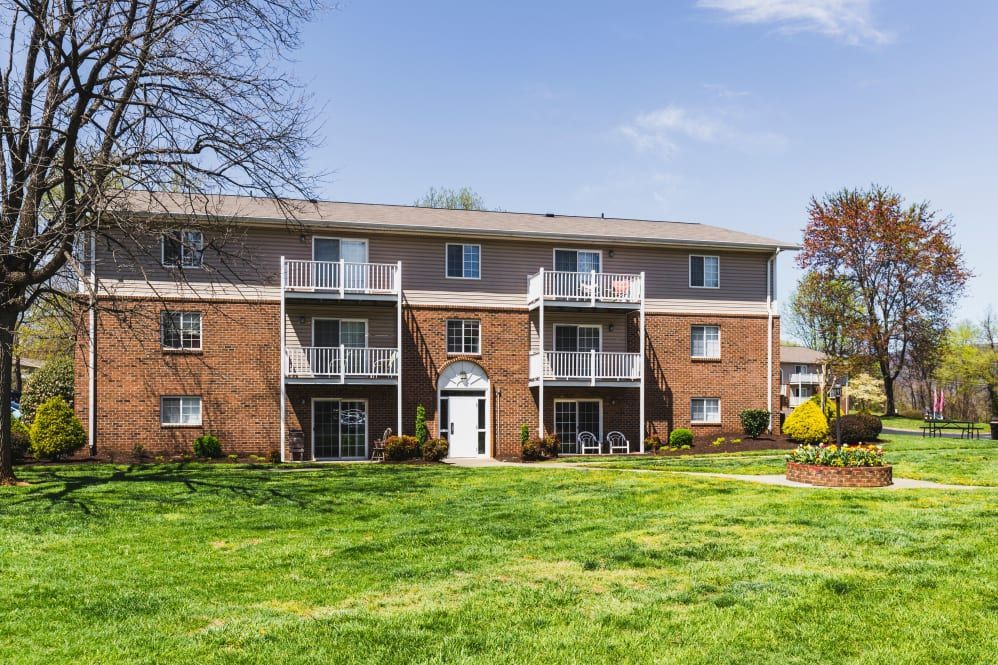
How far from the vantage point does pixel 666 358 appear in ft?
87.2

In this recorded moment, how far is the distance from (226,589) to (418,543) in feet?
8.47

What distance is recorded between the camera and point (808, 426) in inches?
1001

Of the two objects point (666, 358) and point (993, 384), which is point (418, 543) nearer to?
point (666, 358)

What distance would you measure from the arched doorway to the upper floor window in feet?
14.3

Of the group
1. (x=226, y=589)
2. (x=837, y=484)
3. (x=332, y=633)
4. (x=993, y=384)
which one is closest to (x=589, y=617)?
(x=332, y=633)

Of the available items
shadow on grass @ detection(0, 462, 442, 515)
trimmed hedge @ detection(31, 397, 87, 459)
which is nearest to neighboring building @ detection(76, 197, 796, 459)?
trimmed hedge @ detection(31, 397, 87, 459)

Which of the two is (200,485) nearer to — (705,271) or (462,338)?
(462,338)

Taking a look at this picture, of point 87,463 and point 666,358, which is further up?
point 666,358

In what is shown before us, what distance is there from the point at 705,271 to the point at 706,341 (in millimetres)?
2349

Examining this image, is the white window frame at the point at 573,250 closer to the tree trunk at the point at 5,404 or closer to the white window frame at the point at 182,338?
the white window frame at the point at 182,338

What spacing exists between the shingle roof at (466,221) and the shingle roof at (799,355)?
36.1m

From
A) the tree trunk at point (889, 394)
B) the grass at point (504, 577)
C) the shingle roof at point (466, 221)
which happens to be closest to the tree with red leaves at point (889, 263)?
the tree trunk at point (889, 394)

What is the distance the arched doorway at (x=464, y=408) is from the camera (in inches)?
974

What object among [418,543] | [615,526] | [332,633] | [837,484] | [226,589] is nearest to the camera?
[332,633]
